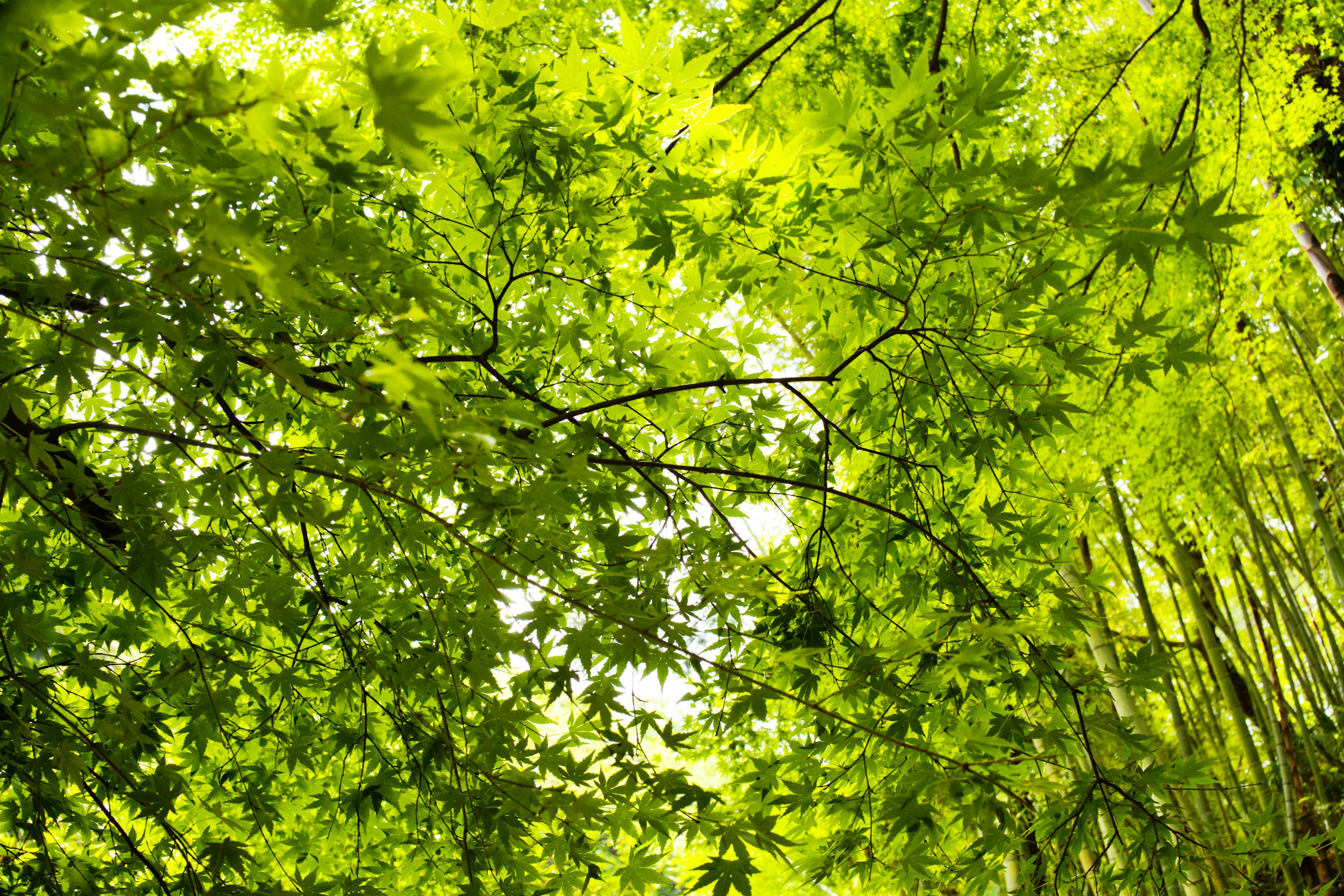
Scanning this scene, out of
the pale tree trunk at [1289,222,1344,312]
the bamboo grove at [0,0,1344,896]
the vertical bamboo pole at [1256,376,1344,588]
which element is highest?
the pale tree trunk at [1289,222,1344,312]

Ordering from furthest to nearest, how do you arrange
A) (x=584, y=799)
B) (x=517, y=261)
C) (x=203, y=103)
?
(x=517, y=261), (x=584, y=799), (x=203, y=103)

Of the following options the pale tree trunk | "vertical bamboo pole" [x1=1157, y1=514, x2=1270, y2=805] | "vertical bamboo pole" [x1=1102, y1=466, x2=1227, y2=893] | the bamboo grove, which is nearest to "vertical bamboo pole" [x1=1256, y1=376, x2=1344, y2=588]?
the pale tree trunk

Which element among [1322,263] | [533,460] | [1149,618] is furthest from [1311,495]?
[533,460]

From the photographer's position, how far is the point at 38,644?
1509mm

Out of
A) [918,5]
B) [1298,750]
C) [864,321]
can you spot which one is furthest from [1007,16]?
[1298,750]

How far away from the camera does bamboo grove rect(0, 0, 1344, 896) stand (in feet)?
3.34

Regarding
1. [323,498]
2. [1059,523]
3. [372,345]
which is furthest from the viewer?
[323,498]

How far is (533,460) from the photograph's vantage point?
114 cm

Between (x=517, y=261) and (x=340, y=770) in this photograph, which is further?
(x=340, y=770)

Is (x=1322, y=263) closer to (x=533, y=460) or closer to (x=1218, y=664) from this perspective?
(x=1218, y=664)

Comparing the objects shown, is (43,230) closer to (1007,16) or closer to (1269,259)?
(1007,16)

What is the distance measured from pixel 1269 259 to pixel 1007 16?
144 cm

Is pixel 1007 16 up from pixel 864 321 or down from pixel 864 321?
up

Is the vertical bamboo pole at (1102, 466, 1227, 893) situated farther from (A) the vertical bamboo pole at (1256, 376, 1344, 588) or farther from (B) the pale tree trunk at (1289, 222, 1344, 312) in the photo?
(B) the pale tree trunk at (1289, 222, 1344, 312)
